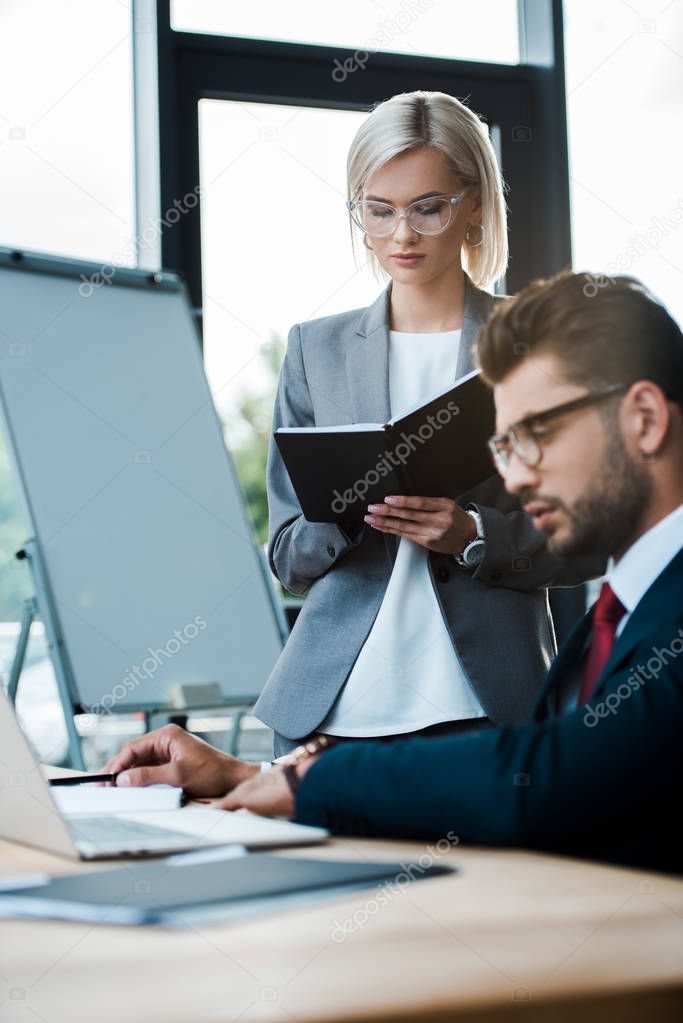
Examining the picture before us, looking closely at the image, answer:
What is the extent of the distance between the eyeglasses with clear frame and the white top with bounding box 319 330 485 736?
0.28m

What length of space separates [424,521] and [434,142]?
2.01 feet

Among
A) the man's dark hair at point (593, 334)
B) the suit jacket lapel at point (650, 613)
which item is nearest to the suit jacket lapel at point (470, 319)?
the man's dark hair at point (593, 334)

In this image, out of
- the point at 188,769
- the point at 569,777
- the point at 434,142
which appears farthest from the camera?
the point at 434,142

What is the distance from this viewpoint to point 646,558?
1.07 m

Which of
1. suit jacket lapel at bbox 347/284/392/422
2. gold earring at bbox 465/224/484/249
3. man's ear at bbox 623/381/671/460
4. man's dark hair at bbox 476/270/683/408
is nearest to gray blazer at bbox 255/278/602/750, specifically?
suit jacket lapel at bbox 347/284/392/422

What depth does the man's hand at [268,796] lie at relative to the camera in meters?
1.01

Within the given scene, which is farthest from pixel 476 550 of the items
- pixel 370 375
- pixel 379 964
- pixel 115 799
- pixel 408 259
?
pixel 379 964

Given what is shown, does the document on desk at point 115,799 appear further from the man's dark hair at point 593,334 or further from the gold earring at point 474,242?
the gold earring at point 474,242

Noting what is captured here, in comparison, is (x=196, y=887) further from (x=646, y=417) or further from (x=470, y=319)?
(x=470, y=319)

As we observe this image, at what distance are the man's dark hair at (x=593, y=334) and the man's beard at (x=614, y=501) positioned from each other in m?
0.07

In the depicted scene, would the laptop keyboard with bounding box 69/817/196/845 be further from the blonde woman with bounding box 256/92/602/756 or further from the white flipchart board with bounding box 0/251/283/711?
the white flipchart board with bounding box 0/251/283/711

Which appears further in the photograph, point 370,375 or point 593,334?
point 370,375

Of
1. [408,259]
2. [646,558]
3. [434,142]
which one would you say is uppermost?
[434,142]

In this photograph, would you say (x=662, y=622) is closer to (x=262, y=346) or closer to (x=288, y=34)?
(x=262, y=346)
